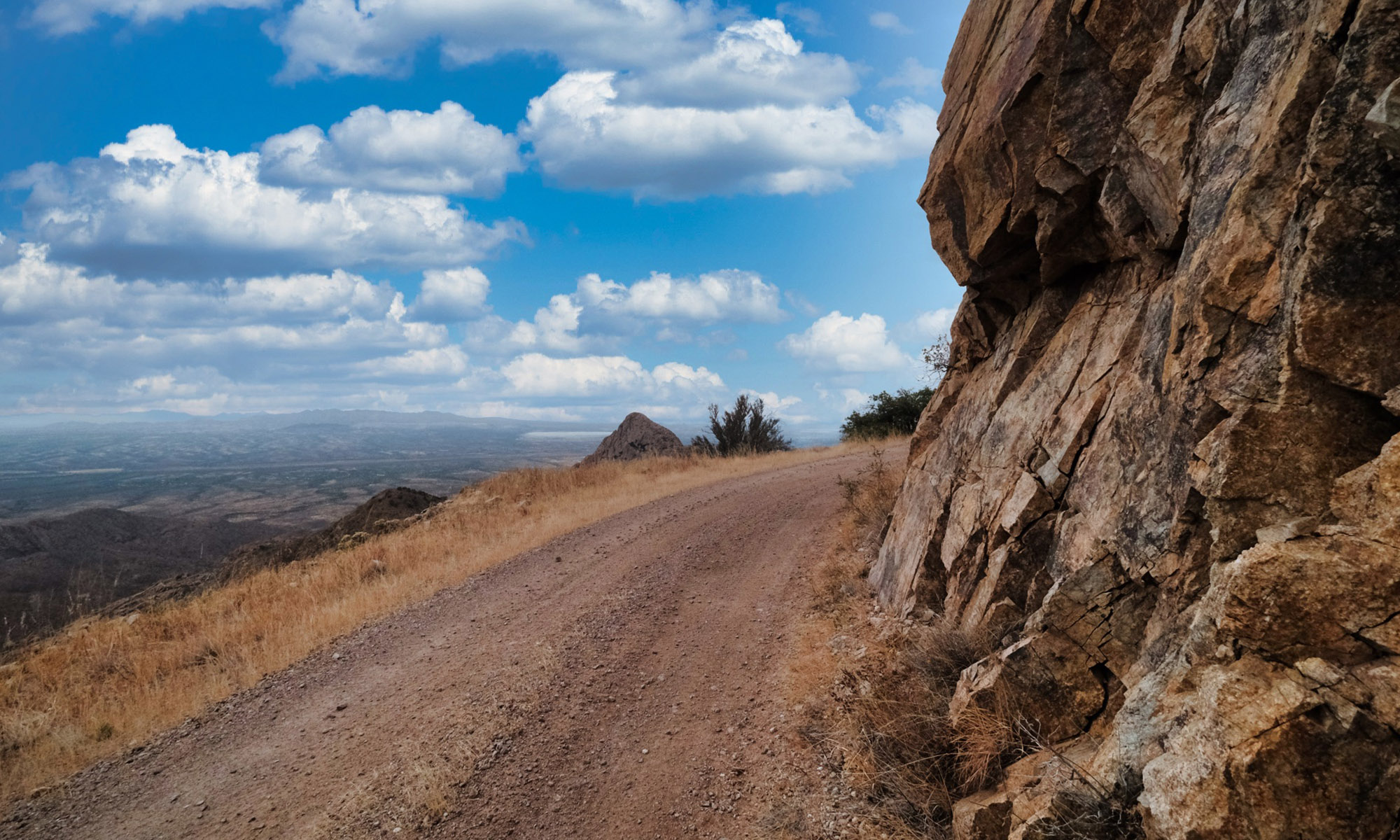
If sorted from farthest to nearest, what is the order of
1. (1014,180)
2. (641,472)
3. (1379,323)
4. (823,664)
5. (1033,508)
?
1. (641,472)
2. (823,664)
3. (1014,180)
4. (1033,508)
5. (1379,323)

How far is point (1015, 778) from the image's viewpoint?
4.95 m

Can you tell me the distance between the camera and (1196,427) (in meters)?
4.54

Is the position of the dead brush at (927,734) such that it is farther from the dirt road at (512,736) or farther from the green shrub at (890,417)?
the green shrub at (890,417)

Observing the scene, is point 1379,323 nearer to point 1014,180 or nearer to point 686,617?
point 1014,180

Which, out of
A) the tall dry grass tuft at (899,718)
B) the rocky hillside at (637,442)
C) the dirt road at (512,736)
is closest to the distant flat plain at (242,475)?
the rocky hillside at (637,442)

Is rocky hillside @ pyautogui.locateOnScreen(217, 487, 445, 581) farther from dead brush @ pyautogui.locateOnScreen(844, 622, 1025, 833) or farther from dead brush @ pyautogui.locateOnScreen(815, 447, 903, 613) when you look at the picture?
dead brush @ pyautogui.locateOnScreen(844, 622, 1025, 833)

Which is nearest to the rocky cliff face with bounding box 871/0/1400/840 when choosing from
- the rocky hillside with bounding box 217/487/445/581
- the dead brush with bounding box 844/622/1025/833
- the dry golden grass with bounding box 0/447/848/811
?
the dead brush with bounding box 844/622/1025/833

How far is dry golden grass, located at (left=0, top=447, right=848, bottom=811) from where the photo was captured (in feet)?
29.0

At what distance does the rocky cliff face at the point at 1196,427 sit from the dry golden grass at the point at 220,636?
596cm

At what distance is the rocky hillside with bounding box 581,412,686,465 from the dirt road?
67.4 feet

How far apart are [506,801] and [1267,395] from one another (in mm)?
6749

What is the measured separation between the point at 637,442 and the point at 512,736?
86.1 feet

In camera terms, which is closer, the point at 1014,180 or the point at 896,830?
the point at 896,830

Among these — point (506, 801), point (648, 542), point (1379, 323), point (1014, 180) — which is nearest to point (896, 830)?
point (506, 801)
